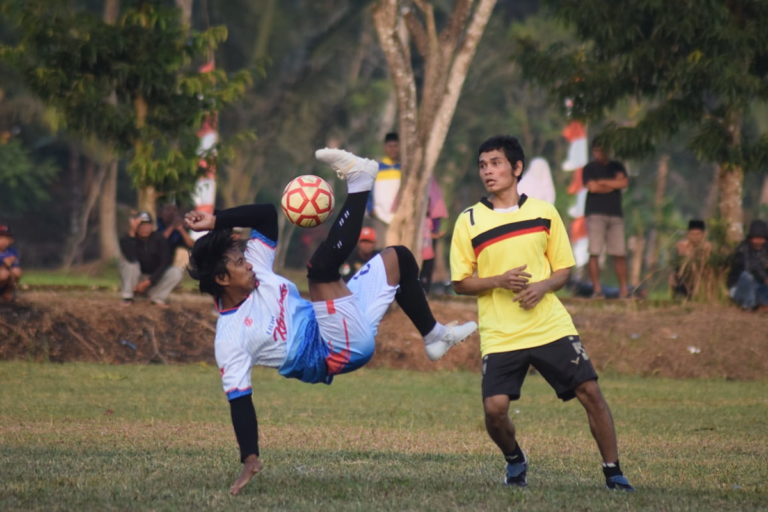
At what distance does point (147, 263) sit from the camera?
18047 millimetres

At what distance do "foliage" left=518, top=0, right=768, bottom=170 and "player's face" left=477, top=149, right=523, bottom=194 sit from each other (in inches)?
422

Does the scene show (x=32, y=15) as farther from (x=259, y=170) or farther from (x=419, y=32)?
(x=259, y=170)

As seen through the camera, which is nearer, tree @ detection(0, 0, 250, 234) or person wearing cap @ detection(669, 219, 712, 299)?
tree @ detection(0, 0, 250, 234)

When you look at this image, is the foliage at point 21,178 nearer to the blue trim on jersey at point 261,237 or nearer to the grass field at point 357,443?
the grass field at point 357,443

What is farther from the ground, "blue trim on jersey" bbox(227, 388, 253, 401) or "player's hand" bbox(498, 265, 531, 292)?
"player's hand" bbox(498, 265, 531, 292)

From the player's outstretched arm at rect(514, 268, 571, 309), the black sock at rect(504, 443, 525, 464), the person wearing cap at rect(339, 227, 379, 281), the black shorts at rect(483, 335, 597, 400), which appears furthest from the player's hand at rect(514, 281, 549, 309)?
the person wearing cap at rect(339, 227, 379, 281)

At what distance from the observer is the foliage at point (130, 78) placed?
18.5 m

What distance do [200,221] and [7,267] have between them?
10.3 meters

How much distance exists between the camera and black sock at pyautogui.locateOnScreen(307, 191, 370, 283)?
775 cm

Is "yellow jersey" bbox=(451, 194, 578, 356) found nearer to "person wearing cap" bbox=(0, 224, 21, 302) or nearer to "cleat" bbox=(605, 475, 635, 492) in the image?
"cleat" bbox=(605, 475, 635, 492)

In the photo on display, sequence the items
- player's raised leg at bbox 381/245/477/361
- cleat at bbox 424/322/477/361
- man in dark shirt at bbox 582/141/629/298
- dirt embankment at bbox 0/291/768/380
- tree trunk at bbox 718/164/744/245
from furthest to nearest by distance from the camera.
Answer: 1. tree trunk at bbox 718/164/744/245
2. man in dark shirt at bbox 582/141/629/298
3. dirt embankment at bbox 0/291/768/380
4. cleat at bbox 424/322/477/361
5. player's raised leg at bbox 381/245/477/361

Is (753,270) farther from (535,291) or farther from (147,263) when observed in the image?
(535,291)

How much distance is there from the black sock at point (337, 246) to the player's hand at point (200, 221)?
0.63 m

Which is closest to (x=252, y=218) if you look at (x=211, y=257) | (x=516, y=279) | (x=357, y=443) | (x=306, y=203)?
(x=211, y=257)
